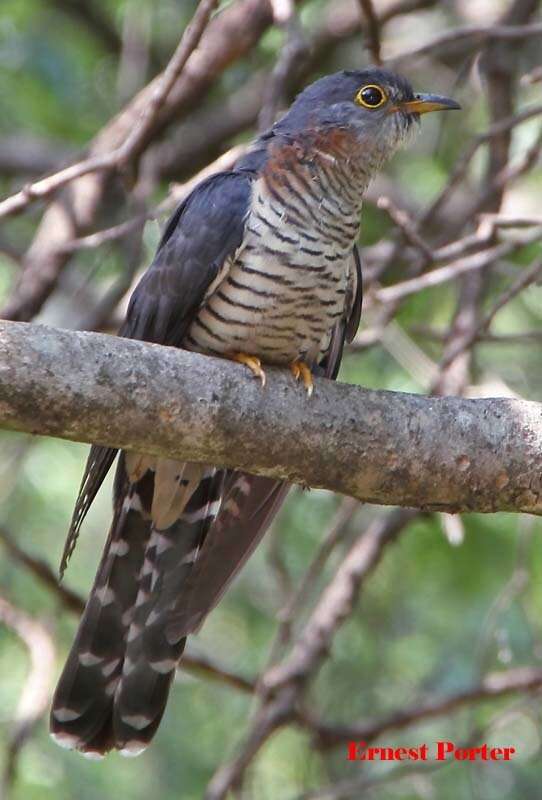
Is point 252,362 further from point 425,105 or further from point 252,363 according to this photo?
point 425,105

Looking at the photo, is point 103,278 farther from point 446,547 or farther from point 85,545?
point 446,547

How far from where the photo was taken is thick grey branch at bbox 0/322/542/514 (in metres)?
2.54

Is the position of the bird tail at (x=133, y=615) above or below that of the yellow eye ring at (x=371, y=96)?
below

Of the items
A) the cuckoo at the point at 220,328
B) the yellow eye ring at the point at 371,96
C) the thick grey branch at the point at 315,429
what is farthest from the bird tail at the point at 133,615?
the yellow eye ring at the point at 371,96

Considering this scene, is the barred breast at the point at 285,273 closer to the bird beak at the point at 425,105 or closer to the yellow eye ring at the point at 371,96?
the yellow eye ring at the point at 371,96

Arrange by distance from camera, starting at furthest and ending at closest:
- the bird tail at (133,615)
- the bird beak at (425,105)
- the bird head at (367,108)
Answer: the bird beak at (425,105)
the bird head at (367,108)
the bird tail at (133,615)

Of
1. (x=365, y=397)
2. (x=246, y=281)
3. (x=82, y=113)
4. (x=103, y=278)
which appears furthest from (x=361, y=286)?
(x=82, y=113)

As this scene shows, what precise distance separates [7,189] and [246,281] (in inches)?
103

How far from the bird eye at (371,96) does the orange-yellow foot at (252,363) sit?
876 millimetres

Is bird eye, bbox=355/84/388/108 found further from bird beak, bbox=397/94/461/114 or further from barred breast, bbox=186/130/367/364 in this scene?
barred breast, bbox=186/130/367/364

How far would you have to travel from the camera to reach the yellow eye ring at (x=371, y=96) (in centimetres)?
375

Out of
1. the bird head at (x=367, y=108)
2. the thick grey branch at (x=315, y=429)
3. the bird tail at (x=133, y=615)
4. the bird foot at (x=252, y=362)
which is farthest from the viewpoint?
the bird head at (x=367, y=108)

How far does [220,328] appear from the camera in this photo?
3375 mm

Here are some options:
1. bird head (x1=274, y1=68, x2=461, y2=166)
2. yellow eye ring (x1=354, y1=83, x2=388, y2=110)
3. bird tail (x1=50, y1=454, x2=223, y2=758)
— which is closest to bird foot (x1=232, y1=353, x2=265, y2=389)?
bird tail (x1=50, y1=454, x2=223, y2=758)
